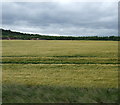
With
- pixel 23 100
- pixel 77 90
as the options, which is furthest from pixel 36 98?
pixel 77 90

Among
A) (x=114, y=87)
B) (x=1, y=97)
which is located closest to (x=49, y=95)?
(x=1, y=97)

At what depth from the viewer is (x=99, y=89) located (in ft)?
19.2

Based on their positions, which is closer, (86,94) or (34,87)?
(86,94)

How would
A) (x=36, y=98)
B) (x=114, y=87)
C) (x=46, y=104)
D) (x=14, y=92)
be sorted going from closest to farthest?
(x=46, y=104) < (x=36, y=98) < (x=14, y=92) < (x=114, y=87)

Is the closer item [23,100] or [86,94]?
[23,100]

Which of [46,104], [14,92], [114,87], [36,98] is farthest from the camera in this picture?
[114,87]

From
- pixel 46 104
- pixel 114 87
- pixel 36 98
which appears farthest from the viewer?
pixel 114 87

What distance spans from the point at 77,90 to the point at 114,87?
1.41m

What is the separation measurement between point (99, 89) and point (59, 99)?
158cm

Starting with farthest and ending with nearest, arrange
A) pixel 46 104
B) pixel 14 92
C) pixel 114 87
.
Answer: pixel 114 87 < pixel 14 92 < pixel 46 104

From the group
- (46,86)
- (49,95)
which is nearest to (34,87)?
(46,86)

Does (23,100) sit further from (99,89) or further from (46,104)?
(99,89)

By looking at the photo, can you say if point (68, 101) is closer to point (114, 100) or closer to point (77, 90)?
point (77, 90)

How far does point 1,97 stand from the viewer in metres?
5.30
